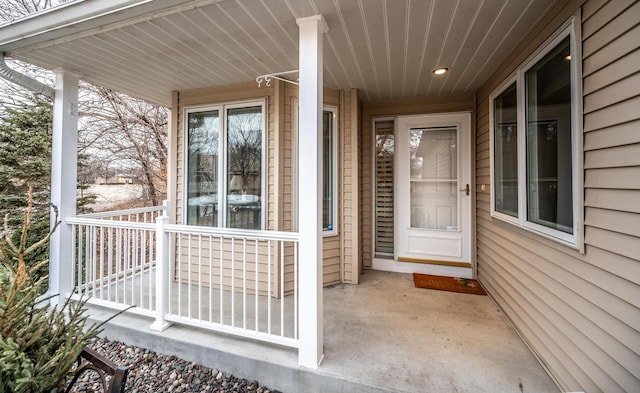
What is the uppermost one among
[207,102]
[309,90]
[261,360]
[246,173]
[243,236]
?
[207,102]

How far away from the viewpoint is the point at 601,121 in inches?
57.6

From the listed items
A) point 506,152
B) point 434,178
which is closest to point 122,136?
point 434,178

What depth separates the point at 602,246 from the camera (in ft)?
4.77

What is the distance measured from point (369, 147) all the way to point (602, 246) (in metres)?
2.95

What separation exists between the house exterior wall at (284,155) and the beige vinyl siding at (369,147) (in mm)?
483

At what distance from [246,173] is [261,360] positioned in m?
2.14

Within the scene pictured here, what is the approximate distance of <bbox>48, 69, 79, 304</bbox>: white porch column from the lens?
2807mm

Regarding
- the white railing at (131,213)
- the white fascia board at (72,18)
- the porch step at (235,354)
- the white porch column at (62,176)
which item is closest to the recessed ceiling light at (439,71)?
the white fascia board at (72,18)

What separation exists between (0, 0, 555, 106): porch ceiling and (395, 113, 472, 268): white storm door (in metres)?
0.76

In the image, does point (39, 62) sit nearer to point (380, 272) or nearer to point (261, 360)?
point (261, 360)

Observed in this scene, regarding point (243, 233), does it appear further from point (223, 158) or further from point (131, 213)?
point (131, 213)

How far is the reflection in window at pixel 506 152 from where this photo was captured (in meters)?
2.56

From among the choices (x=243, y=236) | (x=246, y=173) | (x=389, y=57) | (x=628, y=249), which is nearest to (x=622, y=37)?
(x=628, y=249)

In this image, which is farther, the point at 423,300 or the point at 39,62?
the point at 423,300
